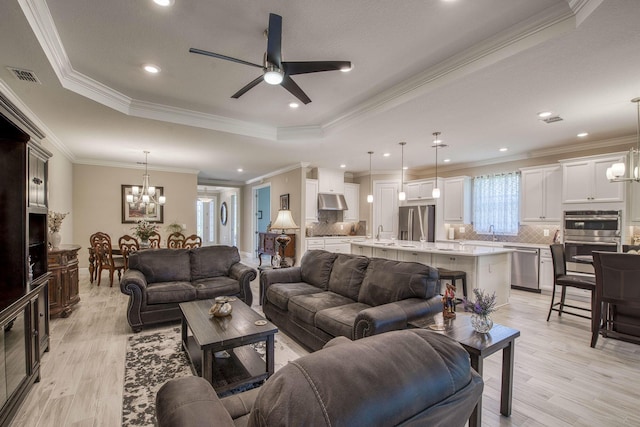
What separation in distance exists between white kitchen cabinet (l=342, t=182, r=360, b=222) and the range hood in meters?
0.39

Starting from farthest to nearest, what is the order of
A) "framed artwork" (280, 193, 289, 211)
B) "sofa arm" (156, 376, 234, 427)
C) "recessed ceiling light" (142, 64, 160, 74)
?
1. "framed artwork" (280, 193, 289, 211)
2. "recessed ceiling light" (142, 64, 160, 74)
3. "sofa arm" (156, 376, 234, 427)

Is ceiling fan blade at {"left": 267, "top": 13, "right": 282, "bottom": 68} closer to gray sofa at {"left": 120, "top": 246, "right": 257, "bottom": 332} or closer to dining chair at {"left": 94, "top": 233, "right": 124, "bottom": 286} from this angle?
gray sofa at {"left": 120, "top": 246, "right": 257, "bottom": 332}

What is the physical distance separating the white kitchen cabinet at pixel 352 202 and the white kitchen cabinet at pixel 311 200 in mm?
1107

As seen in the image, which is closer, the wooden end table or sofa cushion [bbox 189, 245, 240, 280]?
the wooden end table

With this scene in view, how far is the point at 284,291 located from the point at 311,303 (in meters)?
0.56

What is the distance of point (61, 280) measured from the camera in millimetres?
4035

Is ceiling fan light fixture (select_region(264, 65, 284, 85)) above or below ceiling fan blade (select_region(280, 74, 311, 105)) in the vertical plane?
below

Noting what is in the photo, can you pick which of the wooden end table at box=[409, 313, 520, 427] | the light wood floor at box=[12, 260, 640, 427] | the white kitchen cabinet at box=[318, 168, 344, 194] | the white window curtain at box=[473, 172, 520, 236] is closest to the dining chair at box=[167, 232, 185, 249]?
the light wood floor at box=[12, 260, 640, 427]

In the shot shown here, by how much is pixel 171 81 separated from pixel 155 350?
9.76 ft

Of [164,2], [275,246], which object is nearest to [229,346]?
[164,2]

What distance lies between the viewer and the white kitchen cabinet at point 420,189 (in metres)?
7.71

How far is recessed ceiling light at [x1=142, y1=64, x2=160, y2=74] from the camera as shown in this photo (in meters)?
3.20

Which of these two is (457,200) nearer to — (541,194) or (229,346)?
(541,194)

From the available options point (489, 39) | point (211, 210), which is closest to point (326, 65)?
point (489, 39)
